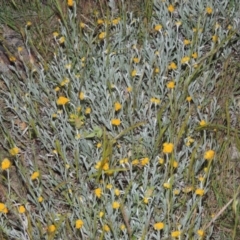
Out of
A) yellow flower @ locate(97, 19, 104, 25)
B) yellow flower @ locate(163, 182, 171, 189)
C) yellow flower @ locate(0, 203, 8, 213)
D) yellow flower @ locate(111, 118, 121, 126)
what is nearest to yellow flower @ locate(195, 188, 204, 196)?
yellow flower @ locate(163, 182, 171, 189)

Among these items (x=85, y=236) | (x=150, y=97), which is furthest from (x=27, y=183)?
(x=150, y=97)

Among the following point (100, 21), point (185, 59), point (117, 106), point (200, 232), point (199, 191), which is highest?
point (100, 21)

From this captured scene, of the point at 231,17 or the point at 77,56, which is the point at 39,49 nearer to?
the point at 77,56

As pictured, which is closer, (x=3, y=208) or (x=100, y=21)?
(x=3, y=208)

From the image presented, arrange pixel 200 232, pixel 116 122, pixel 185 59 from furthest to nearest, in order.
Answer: pixel 185 59
pixel 116 122
pixel 200 232

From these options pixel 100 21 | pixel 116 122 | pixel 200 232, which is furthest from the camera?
pixel 100 21

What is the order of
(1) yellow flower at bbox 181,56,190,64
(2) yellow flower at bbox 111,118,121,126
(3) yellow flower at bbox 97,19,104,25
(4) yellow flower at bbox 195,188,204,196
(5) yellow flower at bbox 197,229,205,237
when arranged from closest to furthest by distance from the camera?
(5) yellow flower at bbox 197,229,205,237, (4) yellow flower at bbox 195,188,204,196, (2) yellow flower at bbox 111,118,121,126, (1) yellow flower at bbox 181,56,190,64, (3) yellow flower at bbox 97,19,104,25

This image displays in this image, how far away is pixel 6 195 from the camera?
2.59m

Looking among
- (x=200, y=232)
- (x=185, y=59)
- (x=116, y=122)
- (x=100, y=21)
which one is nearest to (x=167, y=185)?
(x=200, y=232)

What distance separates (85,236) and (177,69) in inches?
42.5

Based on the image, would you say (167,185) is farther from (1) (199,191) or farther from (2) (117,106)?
(2) (117,106)

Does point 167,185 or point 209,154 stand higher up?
point 209,154

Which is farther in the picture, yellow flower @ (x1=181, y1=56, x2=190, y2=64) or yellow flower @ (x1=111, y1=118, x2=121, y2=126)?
yellow flower @ (x1=181, y1=56, x2=190, y2=64)

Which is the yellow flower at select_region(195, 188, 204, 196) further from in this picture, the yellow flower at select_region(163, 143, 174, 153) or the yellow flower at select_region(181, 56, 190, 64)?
the yellow flower at select_region(181, 56, 190, 64)
